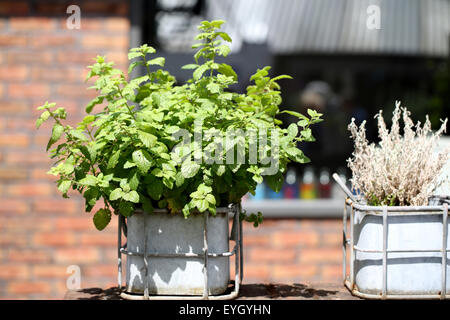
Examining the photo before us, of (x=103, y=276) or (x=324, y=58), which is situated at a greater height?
(x=324, y=58)

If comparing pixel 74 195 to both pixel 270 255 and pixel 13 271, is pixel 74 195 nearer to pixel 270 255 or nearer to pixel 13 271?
pixel 13 271

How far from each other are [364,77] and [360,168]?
157 inches

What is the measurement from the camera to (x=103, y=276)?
3809mm

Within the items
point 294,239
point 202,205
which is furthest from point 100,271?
point 202,205

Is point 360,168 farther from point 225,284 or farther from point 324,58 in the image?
point 324,58

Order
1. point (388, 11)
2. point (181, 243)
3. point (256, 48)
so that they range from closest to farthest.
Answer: point (181, 243)
point (256, 48)
point (388, 11)

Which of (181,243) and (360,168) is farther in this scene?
(360,168)

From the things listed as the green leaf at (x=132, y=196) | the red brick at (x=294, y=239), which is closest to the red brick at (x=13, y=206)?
the red brick at (x=294, y=239)

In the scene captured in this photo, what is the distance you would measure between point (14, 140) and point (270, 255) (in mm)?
1721

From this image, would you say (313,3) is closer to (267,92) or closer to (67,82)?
(67,82)

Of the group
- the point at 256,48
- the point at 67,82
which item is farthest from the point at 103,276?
the point at 256,48

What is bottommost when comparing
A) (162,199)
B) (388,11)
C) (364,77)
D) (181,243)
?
(181,243)

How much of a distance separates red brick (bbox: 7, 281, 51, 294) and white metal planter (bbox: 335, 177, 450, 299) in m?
2.60
